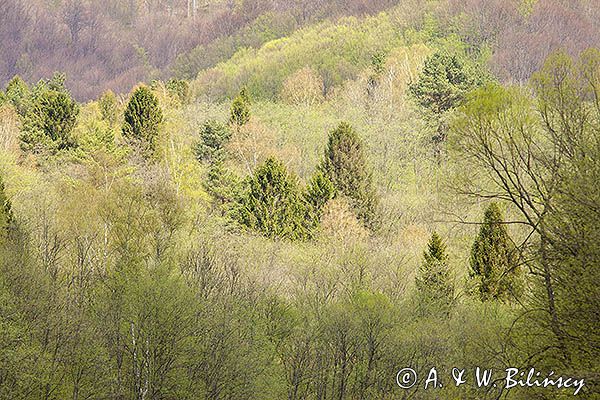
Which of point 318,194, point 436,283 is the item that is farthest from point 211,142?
point 436,283

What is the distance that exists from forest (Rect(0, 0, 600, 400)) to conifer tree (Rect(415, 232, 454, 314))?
12cm

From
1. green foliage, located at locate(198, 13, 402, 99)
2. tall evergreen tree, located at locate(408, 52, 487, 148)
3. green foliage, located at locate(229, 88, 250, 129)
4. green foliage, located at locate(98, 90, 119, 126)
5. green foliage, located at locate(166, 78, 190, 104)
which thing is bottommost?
green foliage, located at locate(229, 88, 250, 129)

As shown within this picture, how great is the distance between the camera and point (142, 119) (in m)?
52.2

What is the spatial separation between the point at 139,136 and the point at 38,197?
14041mm

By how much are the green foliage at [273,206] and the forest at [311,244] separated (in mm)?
120

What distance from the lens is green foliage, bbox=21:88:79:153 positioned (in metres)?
49.0

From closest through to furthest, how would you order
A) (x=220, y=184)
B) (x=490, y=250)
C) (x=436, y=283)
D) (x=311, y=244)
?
(x=436, y=283)
(x=490, y=250)
(x=311, y=244)
(x=220, y=184)

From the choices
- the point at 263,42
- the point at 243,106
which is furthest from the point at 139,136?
the point at 263,42

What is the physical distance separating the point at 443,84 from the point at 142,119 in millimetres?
21627

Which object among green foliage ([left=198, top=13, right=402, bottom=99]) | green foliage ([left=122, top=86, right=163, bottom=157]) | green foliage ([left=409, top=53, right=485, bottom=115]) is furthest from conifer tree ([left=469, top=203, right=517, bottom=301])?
green foliage ([left=198, top=13, right=402, bottom=99])

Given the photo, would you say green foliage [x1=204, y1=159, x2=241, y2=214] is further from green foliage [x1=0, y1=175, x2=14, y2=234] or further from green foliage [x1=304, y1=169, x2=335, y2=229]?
green foliage [x1=0, y1=175, x2=14, y2=234]

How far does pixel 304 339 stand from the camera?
30.4 meters

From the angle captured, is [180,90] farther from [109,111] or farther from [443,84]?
[443,84]

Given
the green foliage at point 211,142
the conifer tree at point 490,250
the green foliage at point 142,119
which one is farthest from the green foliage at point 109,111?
the conifer tree at point 490,250
